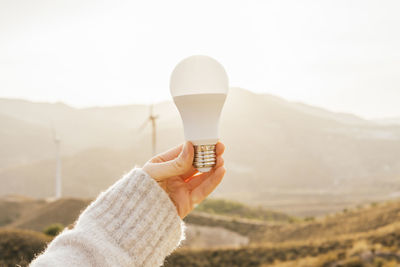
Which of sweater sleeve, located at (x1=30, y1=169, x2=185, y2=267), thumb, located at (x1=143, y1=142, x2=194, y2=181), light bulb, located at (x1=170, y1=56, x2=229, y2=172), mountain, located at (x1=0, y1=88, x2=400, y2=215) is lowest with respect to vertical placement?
mountain, located at (x1=0, y1=88, x2=400, y2=215)

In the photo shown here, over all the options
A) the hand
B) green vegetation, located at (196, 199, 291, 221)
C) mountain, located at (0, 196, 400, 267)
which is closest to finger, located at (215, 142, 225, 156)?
the hand

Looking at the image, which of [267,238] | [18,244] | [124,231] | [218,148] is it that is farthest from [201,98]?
[267,238]

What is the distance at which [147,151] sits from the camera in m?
88.4

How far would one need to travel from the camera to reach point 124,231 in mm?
1559

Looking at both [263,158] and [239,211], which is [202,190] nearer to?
[239,211]

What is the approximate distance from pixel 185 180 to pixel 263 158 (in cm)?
8591

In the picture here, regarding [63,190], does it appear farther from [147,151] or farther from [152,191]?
[152,191]

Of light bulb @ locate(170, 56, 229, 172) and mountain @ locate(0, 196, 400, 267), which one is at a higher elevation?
light bulb @ locate(170, 56, 229, 172)

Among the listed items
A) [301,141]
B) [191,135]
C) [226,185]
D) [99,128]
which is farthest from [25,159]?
[191,135]

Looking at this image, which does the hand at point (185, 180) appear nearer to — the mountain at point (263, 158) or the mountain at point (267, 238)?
the mountain at point (267, 238)

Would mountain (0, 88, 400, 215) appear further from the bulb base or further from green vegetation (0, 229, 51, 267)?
the bulb base

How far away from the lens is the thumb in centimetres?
167

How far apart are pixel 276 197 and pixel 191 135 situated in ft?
211

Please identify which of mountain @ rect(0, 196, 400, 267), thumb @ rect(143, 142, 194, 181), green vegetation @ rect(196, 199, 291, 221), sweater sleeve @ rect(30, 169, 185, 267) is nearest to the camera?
sweater sleeve @ rect(30, 169, 185, 267)
